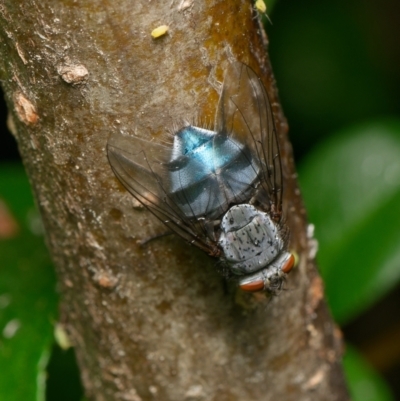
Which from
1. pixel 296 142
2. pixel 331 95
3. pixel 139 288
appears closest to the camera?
pixel 139 288

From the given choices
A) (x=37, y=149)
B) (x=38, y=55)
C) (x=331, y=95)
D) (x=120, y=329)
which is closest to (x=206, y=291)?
(x=120, y=329)

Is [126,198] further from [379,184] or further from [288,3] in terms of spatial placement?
[288,3]

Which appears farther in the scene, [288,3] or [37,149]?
[288,3]

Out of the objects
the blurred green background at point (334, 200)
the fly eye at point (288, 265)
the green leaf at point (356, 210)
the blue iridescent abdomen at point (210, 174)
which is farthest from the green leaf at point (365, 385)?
the blue iridescent abdomen at point (210, 174)

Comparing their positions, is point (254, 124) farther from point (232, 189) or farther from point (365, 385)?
point (365, 385)

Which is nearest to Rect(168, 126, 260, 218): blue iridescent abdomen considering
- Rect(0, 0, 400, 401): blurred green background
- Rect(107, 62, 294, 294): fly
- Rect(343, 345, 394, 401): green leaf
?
Rect(107, 62, 294, 294): fly

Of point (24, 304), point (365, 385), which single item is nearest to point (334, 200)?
point (365, 385)

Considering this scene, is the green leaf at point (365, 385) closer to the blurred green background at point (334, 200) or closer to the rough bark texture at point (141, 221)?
the blurred green background at point (334, 200)

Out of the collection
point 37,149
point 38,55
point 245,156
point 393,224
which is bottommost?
point 393,224
